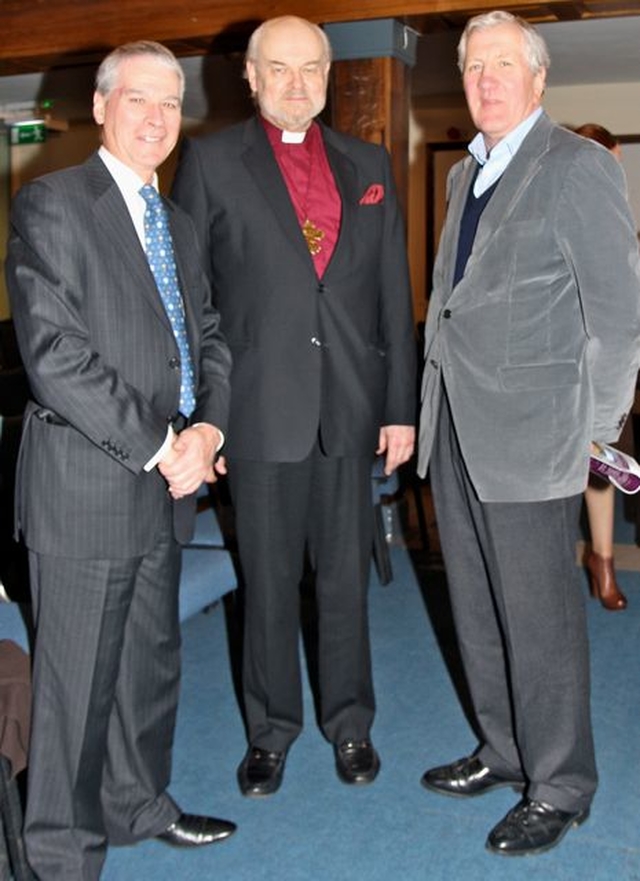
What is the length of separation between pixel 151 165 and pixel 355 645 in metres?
1.38

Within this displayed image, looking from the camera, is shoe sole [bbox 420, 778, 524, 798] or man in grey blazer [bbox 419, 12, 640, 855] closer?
man in grey blazer [bbox 419, 12, 640, 855]

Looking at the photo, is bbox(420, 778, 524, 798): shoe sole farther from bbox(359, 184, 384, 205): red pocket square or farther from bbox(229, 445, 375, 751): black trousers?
bbox(359, 184, 384, 205): red pocket square

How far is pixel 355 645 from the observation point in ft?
9.90

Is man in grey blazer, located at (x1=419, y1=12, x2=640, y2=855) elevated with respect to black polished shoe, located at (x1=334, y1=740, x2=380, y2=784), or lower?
elevated

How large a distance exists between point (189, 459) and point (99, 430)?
0.72 feet

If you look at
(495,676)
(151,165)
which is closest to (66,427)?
(151,165)

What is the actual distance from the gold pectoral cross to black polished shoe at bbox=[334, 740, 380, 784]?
4.37 ft

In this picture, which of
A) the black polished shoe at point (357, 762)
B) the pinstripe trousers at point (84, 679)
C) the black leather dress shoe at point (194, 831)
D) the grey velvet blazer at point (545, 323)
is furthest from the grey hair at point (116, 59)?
the black polished shoe at point (357, 762)

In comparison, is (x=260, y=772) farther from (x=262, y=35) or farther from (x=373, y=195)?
(x=262, y=35)

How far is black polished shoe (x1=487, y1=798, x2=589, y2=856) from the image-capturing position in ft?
8.71

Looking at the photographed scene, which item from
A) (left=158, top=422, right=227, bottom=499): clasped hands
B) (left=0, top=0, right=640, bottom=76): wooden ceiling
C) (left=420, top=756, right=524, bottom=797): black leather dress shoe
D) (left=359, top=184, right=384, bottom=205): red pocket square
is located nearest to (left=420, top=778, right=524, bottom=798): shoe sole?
(left=420, top=756, right=524, bottom=797): black leather dress shoe

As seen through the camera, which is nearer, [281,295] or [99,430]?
[99,430]

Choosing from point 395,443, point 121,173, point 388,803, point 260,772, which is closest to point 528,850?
point 388,803

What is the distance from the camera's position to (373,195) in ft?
9.46
